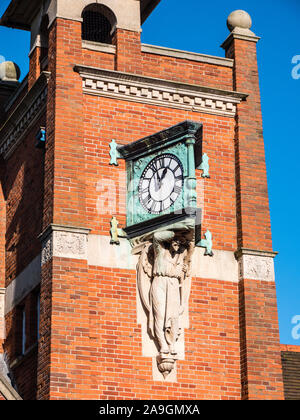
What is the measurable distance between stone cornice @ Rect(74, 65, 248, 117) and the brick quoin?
8 centimetres

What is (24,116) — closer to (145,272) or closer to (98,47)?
(98,47)

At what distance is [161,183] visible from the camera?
2559 cm

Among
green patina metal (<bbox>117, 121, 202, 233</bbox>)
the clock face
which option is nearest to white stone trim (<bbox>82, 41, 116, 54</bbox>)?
green patina metal (<bbox>117, 121, 202, 233</bbox>)

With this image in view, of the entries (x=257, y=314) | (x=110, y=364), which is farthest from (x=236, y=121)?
(x=110, y=364)

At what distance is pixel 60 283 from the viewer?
24.8m

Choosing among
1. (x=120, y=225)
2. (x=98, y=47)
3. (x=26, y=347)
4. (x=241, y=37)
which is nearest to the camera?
(x=120, y=225)

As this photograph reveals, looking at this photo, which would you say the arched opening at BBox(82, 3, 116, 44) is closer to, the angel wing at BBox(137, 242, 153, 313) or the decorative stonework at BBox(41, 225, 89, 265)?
the decorative stonework at BBox(41, 225, 89, 265)

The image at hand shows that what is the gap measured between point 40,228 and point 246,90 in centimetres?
612

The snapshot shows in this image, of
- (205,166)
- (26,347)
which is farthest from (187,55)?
(26,347)

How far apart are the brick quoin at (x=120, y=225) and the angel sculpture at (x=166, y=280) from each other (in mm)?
300

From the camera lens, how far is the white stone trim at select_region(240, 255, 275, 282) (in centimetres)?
2647

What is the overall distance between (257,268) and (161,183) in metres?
3.12

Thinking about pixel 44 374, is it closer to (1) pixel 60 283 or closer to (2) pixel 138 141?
(1) pixel 60 283

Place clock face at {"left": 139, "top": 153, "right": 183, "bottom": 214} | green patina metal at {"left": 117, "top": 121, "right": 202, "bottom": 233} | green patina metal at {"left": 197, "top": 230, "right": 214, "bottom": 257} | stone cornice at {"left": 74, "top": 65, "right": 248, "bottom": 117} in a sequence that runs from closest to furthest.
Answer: green patina metal at {"left": 117, "top": 121, "right": 202, "bottom": 233} → clock face at {"left": 139, "top": 153, "right": 183, "bottom": 214} → green patina metal at {"left": 197, "top": 230, "right": 214, "bottom": 257} → stone cornice at {"left": 74, "top": 65, "right": 248, "bottom": 117}
